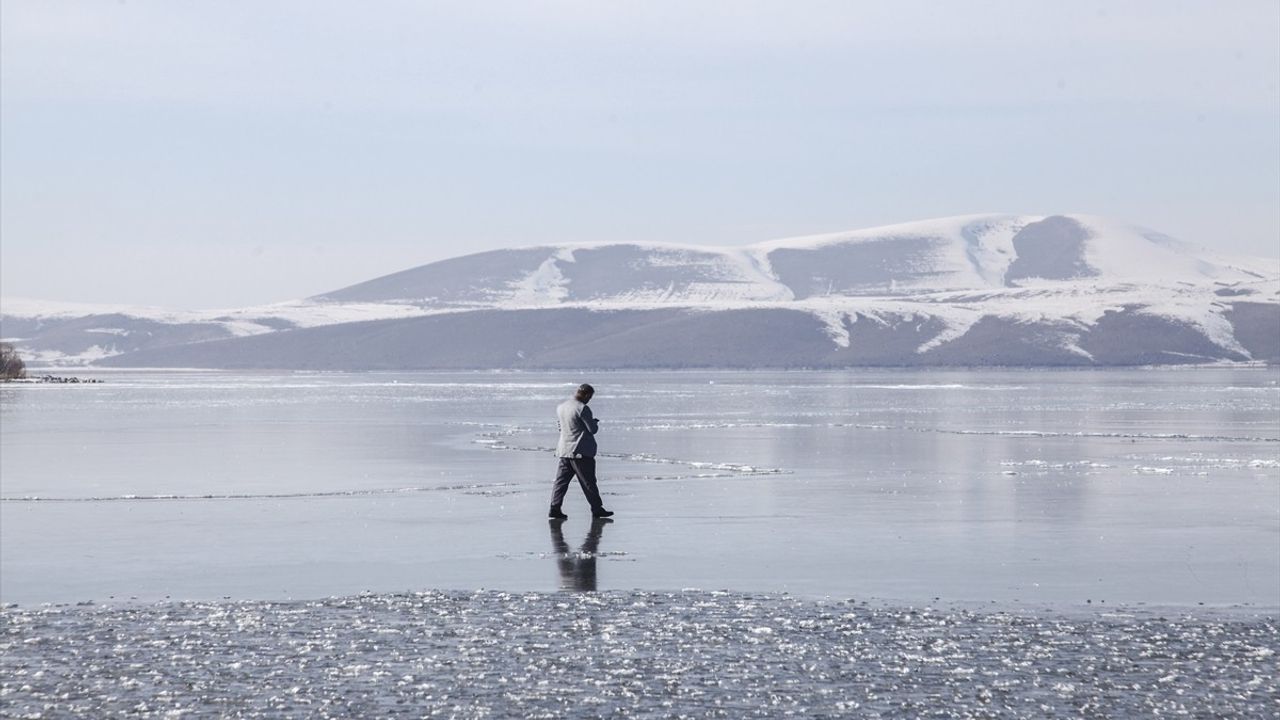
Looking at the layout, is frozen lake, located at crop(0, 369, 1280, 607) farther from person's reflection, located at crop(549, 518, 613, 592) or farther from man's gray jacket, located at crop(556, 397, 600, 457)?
man's gray jacket, located at crop(556, 397, 600, 457)

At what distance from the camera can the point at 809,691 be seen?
397 inches

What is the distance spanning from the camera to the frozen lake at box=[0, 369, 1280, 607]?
48.5 ft

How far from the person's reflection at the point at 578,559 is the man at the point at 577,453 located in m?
0.31

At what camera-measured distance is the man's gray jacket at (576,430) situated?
798 inches

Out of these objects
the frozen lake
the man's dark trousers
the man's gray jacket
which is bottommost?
the frozen lake

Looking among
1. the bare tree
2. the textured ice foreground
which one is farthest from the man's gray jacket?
the bare tree

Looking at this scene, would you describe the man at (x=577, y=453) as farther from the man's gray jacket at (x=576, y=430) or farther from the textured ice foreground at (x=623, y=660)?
the textured ice foreground at (x=623, y=660)

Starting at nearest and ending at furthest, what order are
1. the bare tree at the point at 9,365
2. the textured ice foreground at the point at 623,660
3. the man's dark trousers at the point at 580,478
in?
the textured ice foreground at the point at 623,660 → the man's dark trousers at the point at 580,478 → the bare tree at the point at 9,365

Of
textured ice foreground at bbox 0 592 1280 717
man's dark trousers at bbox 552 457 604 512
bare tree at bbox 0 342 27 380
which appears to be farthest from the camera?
bare tree at bbox 0 342 27 380

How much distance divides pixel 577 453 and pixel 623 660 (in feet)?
30.7

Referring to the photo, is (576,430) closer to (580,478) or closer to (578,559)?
(580,478)

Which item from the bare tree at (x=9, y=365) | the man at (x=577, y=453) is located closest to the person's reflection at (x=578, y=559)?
the man at (x=577, y=453)

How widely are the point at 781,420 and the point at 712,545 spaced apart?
35.6 m

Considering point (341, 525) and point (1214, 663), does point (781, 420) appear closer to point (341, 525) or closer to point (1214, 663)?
point (341, 525)
